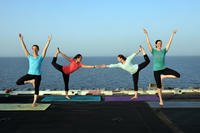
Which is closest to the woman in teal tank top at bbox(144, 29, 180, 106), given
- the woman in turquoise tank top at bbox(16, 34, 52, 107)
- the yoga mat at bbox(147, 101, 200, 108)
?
the yoga mat at bbox(147, 101, 200, 108)

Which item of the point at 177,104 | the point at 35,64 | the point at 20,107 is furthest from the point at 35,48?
the point at 177,104

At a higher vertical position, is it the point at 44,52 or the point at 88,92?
the point at 44,52

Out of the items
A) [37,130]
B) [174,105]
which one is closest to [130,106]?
[174,105]

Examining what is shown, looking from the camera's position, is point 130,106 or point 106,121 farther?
point 130,106

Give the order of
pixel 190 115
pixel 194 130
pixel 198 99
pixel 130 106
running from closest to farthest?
pixel 194 130, pixel 190 115, pixel 130 106, pixel 198 99

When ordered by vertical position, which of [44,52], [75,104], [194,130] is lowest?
[194,130]

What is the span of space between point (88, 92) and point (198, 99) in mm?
5366

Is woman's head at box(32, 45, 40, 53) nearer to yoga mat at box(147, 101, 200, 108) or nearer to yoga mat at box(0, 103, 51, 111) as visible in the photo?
yoga mat at box(0, 103, 51, 111)

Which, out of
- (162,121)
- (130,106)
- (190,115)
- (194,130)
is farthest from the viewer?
(130,106)

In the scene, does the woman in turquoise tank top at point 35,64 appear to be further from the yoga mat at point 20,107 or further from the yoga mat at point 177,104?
the yoga mat at point 177,104

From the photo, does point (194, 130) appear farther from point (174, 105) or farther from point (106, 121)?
point (174, 105)

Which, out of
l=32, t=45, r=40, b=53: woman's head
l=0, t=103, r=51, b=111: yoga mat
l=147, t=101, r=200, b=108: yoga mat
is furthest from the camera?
l=32, t=45, r=40, b=53: woman's head

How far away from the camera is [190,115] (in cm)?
1013

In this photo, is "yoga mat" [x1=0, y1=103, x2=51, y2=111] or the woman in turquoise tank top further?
the woman in turquoise tank top
